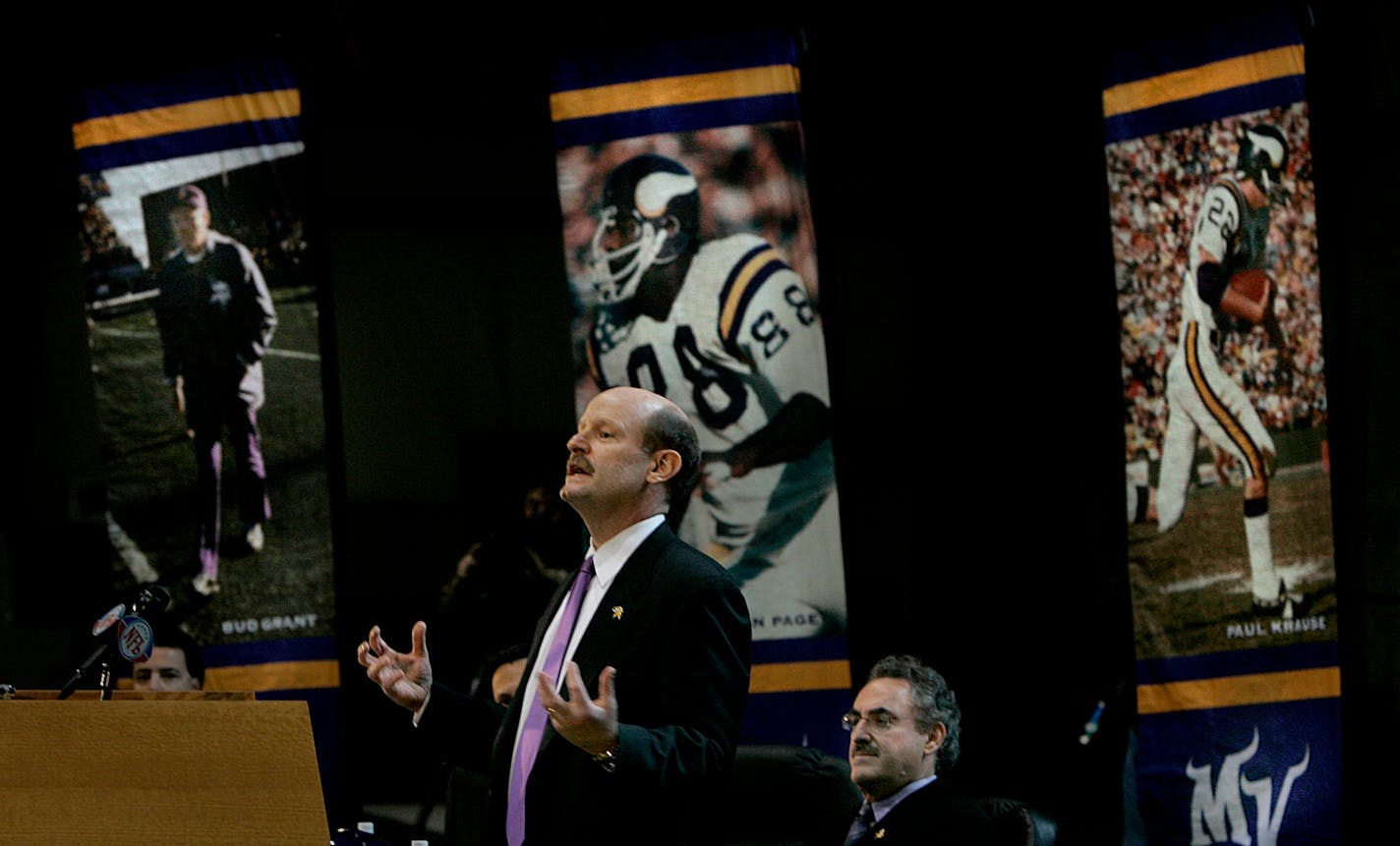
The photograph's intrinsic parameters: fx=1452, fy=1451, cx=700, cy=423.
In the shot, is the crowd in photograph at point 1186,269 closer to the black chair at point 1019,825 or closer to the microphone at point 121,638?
the black chair at point 1019,825

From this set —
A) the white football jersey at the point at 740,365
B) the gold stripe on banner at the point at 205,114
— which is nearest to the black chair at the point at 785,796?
the white football jersey at the point at 740,365

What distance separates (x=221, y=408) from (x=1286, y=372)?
3.15 m

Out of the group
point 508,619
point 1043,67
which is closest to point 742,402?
point 508,619

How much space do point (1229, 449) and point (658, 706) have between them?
2555mm

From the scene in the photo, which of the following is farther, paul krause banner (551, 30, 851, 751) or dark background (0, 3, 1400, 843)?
dark background (0, 3, 1400, 843)

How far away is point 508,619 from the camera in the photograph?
468cm


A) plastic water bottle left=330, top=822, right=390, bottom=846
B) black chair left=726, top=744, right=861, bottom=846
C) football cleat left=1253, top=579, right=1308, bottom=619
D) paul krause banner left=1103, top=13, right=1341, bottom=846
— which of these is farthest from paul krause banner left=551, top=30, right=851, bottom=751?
plastic water bottle left=330, top=822, right=390, bottom=846

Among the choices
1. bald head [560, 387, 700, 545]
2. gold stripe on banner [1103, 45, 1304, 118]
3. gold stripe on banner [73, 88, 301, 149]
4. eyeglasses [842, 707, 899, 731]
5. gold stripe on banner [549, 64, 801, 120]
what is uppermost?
gold stripe on banner [73, 88, 301, 149]

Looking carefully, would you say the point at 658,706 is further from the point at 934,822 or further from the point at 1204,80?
the point at 1204,80

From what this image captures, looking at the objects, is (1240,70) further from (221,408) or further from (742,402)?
(221,408)

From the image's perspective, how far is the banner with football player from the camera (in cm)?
452

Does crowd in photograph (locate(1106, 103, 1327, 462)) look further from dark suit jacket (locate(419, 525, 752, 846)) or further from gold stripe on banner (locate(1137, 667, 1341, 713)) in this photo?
dark suit jacket (locate(419, 525, 752, 846))

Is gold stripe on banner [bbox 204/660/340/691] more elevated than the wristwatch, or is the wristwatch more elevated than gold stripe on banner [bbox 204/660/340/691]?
the wristwatch

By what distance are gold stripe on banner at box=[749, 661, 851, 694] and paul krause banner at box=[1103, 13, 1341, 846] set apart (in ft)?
2.76
